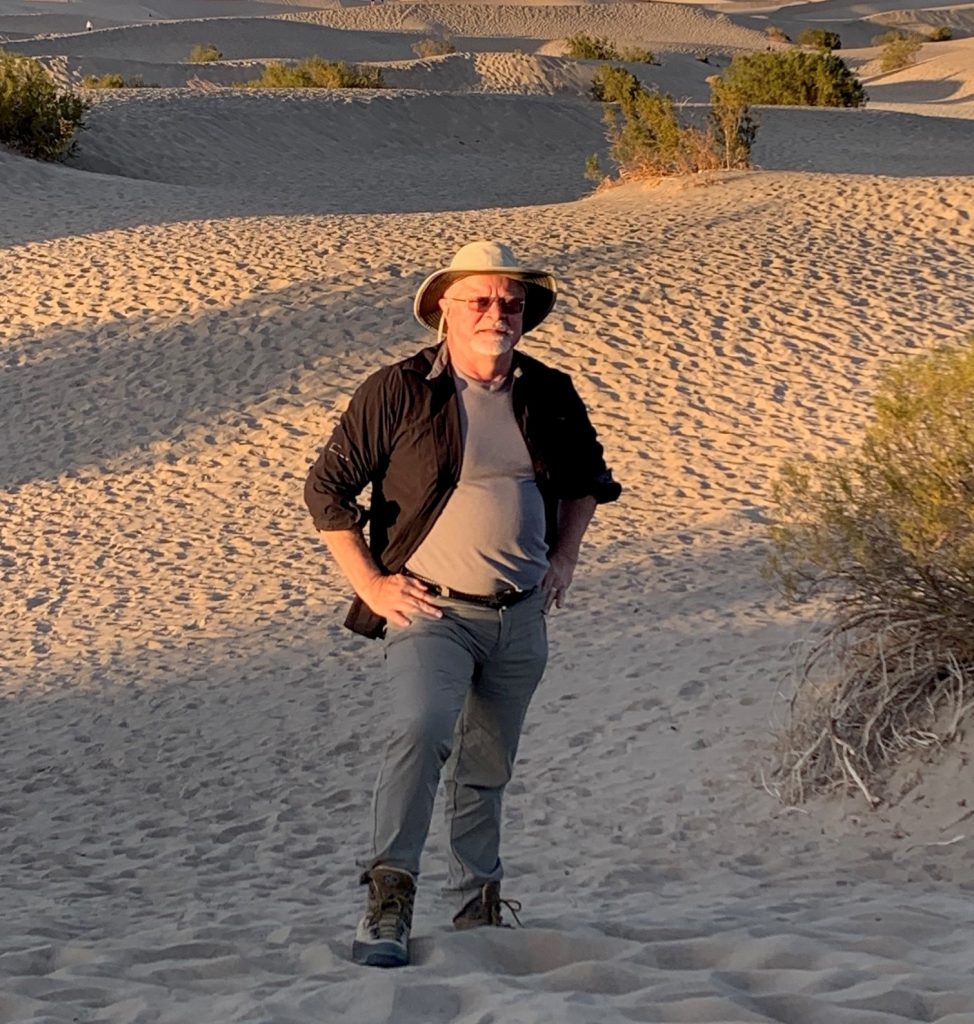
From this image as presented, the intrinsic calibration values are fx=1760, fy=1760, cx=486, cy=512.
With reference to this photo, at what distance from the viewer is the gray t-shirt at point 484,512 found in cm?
429

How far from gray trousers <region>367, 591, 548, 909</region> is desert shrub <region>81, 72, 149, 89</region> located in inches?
1408

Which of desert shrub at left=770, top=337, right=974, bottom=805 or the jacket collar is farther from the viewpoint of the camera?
desert shrub at left=770, top=337, right=974, bottom=805

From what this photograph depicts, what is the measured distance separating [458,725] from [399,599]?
0.56 metres

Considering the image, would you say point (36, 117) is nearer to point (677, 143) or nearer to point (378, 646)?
point (677, 143)

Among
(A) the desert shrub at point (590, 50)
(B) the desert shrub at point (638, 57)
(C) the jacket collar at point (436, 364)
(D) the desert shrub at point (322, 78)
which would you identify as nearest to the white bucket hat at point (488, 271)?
(C) the jacket collar at point (436, 364)

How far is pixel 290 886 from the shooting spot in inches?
237

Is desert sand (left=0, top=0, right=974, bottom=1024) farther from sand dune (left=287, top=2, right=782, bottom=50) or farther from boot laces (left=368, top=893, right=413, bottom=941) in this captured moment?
sand dune (left=287, top=2, right=782, bottom=50)

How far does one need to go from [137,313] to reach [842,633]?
369 inches

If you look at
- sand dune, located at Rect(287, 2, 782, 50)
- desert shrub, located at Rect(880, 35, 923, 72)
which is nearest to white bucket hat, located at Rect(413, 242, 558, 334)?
desert shrub, located at Rect(880, 35, 923, 72)

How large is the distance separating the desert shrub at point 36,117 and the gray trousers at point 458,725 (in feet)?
69.9

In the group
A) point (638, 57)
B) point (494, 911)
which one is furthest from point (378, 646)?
point (638, 57)

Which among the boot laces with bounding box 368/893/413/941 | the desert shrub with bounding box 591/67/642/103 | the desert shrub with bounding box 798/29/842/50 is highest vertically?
the desert shrub with bounding box 798/29/842/50

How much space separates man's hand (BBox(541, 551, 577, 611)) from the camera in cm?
450

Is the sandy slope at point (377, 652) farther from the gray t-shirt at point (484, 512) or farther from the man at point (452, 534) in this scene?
the gray t-shirt at point (484, 512)
